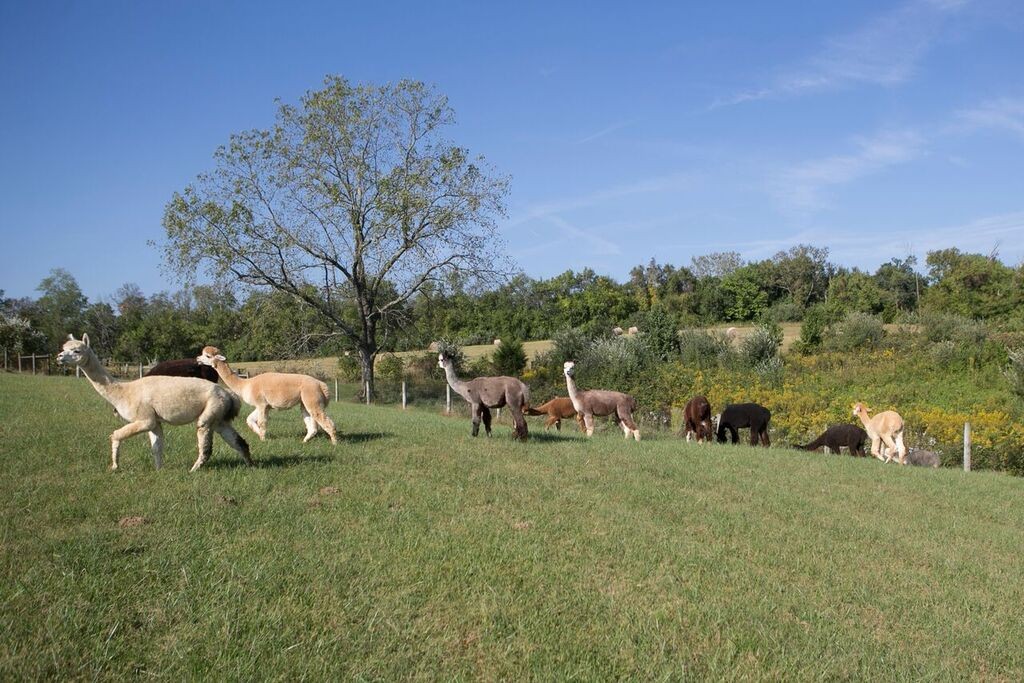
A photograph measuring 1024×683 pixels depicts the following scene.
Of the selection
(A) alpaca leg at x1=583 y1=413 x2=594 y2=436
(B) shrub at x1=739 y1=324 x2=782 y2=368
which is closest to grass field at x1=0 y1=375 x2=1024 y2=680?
(A) alpaca leg at x1=583 y1=413 x2=594 y2=436

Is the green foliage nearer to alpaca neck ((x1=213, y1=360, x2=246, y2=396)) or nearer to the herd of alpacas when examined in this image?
the herd of alpacas

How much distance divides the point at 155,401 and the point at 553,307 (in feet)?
199

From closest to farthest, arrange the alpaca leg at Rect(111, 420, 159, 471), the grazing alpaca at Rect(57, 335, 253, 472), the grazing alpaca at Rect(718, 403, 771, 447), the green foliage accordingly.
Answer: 1. the alpaca leg at Rect(111, 420, 159, 471)
2. the grazing alpaca at Rect(57, 335, 253, 472)
3. the grazing alpaca at Rect(718, 403, 771, 447)
4. the green foliage

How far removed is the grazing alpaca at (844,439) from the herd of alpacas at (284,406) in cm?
3

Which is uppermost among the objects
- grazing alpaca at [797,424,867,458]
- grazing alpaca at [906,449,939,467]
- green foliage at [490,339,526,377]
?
green foliage at [490,339,526,377]

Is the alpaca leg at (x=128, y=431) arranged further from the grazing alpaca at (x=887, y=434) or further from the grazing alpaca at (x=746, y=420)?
the grazing alpaca at (x=887, y=434)

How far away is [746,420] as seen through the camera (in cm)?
2166

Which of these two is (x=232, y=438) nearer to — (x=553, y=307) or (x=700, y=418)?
(x=700, y=418)

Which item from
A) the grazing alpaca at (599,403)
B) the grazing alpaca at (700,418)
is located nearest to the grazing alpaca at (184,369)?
the grazing alpaca at (599,403)

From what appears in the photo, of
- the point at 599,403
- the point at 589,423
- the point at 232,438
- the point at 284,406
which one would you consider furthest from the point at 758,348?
the point at 232,438

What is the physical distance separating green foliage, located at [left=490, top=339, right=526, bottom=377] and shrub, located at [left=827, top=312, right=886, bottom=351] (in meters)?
16.7

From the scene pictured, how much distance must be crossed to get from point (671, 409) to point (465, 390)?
15665mm

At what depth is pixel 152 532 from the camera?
7324mm

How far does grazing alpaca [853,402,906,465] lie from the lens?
20156mm
